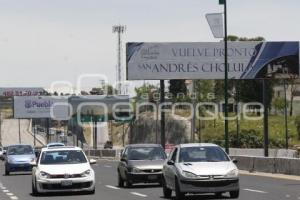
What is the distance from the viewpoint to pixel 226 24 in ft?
144

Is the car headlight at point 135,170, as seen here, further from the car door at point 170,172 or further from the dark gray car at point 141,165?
the car door at point 170,172

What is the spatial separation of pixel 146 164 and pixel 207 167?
7917mm

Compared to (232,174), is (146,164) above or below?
below

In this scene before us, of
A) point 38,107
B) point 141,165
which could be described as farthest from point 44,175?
point 38,107

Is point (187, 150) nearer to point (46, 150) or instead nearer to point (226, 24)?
point (46, 150)

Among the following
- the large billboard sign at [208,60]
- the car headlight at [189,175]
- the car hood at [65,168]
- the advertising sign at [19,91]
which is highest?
the large billboard sign at [208,60]

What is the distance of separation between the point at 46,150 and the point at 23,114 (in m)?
91.3

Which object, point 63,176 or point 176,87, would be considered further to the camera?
point 176,87

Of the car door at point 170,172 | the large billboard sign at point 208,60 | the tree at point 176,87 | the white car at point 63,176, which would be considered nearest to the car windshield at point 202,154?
the car door at point 170,172

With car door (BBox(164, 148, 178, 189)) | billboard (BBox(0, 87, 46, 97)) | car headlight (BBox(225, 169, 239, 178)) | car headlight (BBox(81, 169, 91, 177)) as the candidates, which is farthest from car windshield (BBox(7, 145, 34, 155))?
billboard (BBox(0, 87, 46, 97))

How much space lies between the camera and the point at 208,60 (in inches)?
2704

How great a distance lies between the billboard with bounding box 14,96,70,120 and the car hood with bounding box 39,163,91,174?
91.8 meters

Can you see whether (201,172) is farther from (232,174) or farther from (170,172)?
(170,172)

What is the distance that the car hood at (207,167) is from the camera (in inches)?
815
